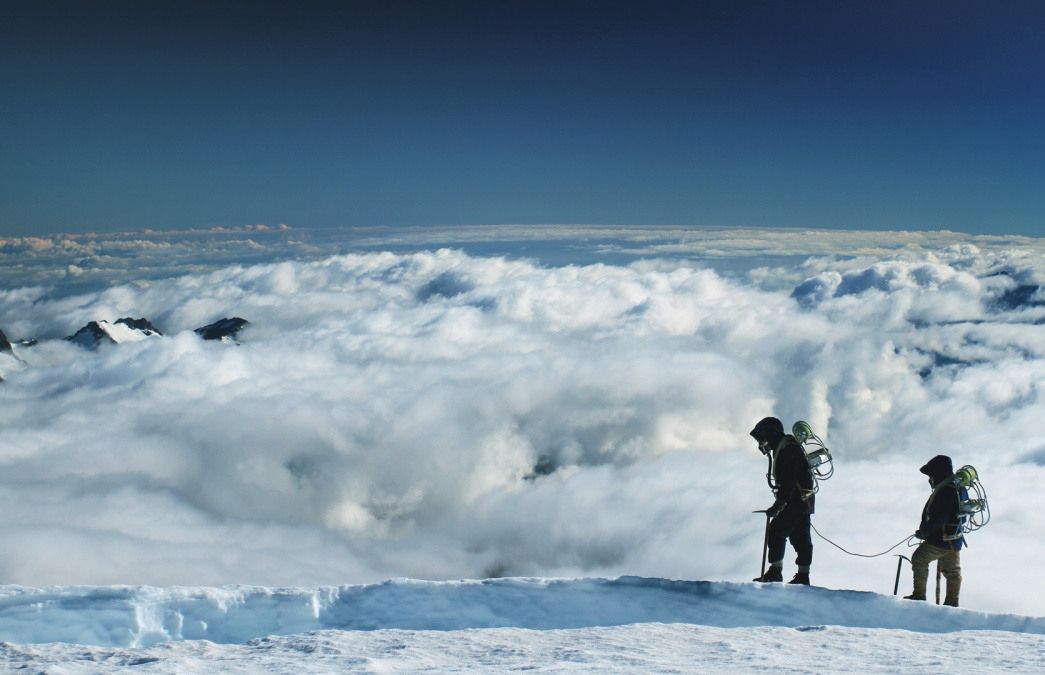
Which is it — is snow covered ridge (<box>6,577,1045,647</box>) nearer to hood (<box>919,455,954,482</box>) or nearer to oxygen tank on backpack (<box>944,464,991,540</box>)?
oxygen tank on backpack (<box>944,464,991,540</box>)

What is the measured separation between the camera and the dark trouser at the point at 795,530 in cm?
1274

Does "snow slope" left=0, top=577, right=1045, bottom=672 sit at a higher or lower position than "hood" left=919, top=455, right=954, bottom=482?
lower

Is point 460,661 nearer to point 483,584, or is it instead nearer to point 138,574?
point 483,584

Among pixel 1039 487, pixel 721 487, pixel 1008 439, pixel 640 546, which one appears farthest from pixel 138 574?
Result: pixel 1008 439

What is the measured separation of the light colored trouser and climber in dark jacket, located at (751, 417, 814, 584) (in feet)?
6.02

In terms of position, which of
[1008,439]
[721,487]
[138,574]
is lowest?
[138,574]

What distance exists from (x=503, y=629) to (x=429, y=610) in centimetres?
163

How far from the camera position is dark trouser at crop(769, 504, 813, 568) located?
41.8 ft

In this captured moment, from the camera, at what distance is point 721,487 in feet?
557

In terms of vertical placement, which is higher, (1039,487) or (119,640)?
(1039,487)

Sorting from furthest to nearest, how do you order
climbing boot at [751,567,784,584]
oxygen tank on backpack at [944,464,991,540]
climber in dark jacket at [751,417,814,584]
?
1. climbing boot at [751,567,784,584]
2. climber in dark jacket at [751,417,814,584]
3. oxygen tank on backpack at [944,464,991,540]

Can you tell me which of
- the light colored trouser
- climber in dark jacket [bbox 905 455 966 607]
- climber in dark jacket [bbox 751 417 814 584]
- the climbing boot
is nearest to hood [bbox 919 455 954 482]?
climber in dark jacket [bbox 905 455 966 607]

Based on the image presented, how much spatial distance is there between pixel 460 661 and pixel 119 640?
585cm

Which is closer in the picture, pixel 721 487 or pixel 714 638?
pixel 714 638
